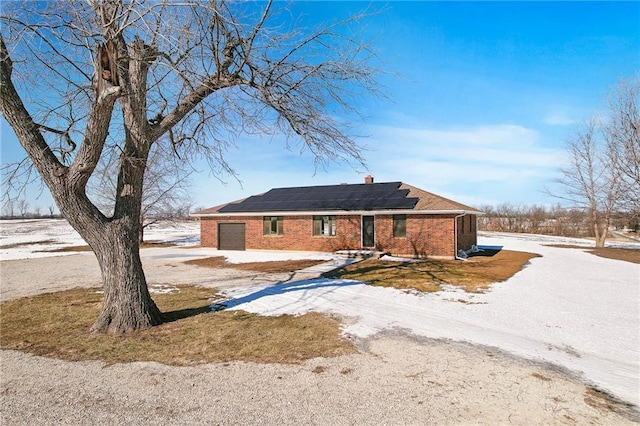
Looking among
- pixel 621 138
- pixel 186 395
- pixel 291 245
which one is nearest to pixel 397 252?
pixel 291 245

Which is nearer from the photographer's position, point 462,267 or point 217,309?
point 217,309

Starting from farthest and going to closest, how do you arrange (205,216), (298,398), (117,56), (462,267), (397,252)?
(205,216) → (397,252) → (462,267) → (117,56) → (298,398)

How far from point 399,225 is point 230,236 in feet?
37.0

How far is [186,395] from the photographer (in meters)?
3.96

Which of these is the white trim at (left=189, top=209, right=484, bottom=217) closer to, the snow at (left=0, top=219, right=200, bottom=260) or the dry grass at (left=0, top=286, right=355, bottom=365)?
the snow at (left=0, top=219, right=200, bottom=260)

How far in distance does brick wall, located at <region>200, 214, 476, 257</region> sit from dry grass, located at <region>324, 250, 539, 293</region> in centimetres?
137

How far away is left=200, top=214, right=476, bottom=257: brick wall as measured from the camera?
17500mm

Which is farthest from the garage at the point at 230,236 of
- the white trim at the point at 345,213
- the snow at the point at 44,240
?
the snow at the point at 44,240

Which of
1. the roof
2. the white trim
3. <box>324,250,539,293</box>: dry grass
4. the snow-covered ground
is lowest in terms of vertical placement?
the snow-covered ground

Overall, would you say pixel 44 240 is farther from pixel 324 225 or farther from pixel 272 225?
pixel 324 225

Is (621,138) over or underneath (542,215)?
over

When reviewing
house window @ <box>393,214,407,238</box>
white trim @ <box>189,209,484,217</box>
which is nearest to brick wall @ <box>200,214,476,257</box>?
house window @ <box>393,214,407,238</box>

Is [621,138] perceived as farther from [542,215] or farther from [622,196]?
[542,215]

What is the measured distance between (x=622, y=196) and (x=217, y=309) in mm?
22312
